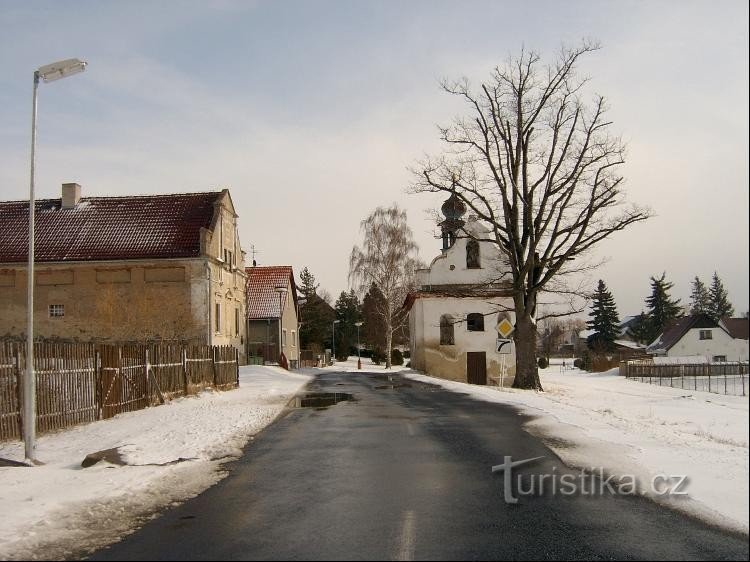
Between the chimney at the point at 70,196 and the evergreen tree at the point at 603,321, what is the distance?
125ft

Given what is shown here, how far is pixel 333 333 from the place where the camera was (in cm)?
9344

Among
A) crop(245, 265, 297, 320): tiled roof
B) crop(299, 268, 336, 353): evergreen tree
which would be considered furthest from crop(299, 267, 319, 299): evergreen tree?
crop(245, 265, 297, 320): tiled roof

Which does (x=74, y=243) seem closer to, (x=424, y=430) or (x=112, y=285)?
(x=112, y=285)

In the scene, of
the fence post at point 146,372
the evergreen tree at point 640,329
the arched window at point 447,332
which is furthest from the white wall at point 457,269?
the evergreen tree at point 640,329

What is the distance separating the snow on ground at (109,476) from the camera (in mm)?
6898

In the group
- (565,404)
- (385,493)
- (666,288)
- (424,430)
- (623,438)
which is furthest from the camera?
(565,404)

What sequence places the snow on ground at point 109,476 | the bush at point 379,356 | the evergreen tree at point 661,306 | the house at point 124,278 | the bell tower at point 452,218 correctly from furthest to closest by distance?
the bush at point 379,356, the house at point 124,278, the bell tower at point 452,218, the snow on ground at point 109,476, the evergreen tree at point 661,306

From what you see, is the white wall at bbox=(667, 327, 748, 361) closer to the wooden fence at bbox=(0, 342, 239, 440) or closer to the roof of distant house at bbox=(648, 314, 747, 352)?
the roof of distant house at bbox=(648, 314, 747, 352)

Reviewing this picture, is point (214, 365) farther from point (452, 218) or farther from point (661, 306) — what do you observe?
point (661, 306)

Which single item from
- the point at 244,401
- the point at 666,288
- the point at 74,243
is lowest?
the point at 244,401

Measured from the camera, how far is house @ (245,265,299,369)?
53.8 m

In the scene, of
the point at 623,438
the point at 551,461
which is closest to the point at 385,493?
the point at 551,461

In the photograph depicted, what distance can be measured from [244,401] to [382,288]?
117 ft

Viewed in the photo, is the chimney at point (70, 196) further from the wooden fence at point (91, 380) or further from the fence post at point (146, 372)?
the fence post at point (146, 372)
